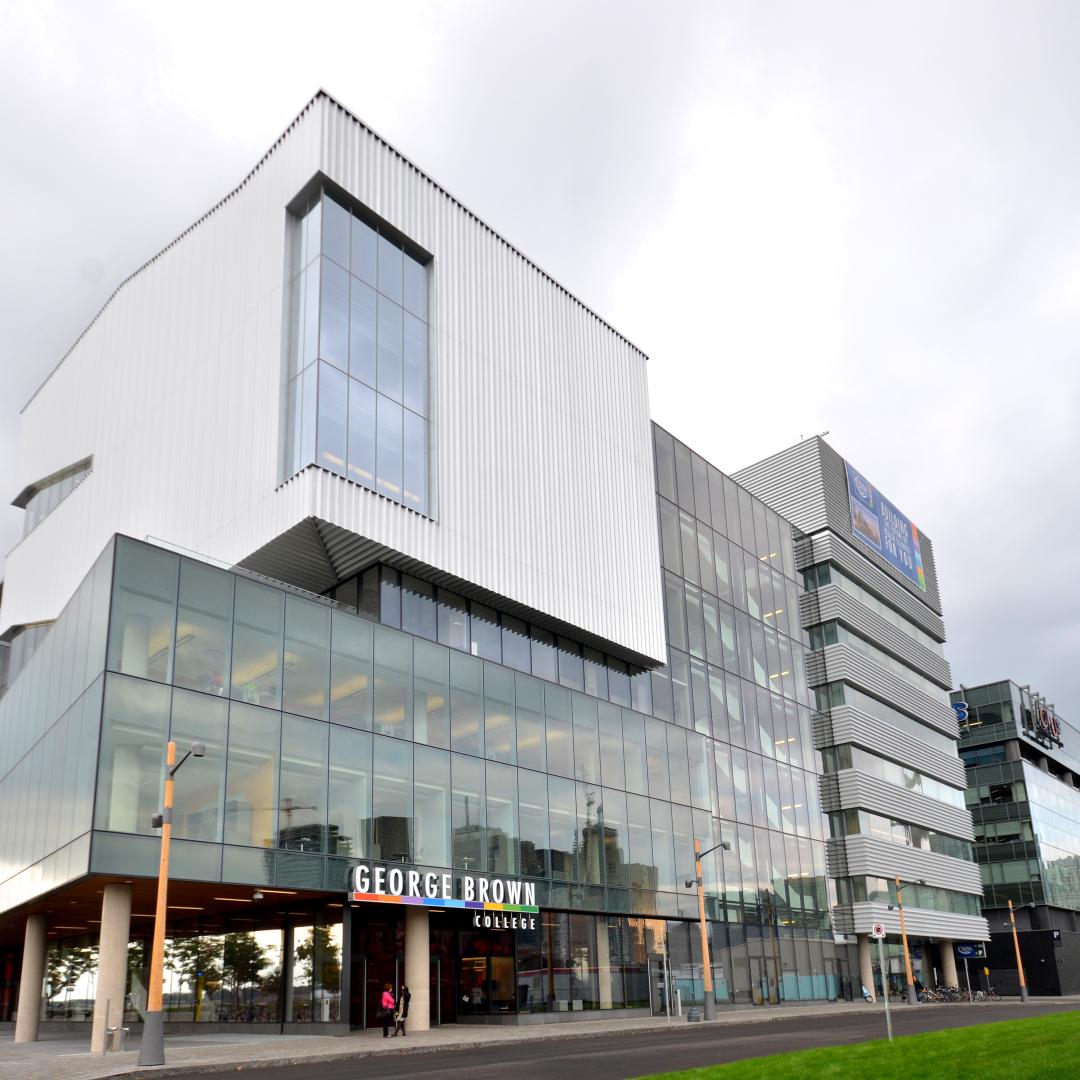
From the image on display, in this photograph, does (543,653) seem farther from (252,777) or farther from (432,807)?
(252,777)

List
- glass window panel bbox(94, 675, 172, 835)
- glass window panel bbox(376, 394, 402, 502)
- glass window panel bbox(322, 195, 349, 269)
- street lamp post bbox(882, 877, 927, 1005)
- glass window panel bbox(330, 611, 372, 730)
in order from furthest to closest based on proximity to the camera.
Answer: street lamp post bbox(882, 877, 927, 1005)
glass window panel bbox(322, 195, 349, 269)
glass window panel bbox(376, 394, 402, 502)
glass window panel bbox(330, 611, 372, 730)
glass window panel bbox(94, 675, 172, 835)

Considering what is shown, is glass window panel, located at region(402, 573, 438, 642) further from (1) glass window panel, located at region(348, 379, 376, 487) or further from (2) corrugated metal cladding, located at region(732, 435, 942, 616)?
(2) corrugated metal cladding, located at region(732, 435, 942, 616)

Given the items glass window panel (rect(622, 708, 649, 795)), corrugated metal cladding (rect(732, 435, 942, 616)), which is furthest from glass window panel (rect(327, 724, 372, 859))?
corrugated metal cladding (rect(732, 435, 942, 616))

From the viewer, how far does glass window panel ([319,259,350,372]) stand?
125ft

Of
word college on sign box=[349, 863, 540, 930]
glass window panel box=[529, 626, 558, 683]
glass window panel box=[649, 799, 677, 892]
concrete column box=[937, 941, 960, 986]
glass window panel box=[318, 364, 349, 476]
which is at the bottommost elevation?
concrete column box=[937, 941, 960, 986]

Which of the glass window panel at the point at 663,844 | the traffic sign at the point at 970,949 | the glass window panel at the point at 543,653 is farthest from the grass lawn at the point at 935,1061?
the traffic sign at the point at 970,949

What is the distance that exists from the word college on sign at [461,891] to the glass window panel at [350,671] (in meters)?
4.61

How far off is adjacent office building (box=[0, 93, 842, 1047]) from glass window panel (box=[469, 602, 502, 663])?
0.48ft

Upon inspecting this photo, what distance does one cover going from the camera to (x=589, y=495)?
158ft

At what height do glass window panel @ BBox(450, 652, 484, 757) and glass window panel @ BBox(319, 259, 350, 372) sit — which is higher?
glass window panel @ BBox(319, 259, 350, 372)

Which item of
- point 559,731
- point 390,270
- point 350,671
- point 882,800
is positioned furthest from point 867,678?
point 350,671

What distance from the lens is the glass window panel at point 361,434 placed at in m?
37.4

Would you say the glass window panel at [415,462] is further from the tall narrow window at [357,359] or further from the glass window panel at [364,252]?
the glass window panel at [364,252]

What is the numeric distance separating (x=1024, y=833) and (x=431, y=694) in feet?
240
